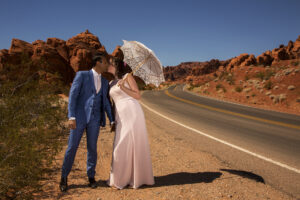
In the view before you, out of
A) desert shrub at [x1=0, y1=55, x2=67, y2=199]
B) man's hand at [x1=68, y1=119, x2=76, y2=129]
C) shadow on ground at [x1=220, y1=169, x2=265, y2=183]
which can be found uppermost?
man's hand at [x1=68, y1=119, x2=76, y2=129]

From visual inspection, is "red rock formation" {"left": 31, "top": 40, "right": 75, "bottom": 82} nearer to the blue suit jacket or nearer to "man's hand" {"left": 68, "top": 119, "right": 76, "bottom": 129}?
the blue suit jacket

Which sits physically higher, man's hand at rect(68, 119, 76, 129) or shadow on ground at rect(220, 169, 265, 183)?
man's hand at rect(68, 119, 76, 129)

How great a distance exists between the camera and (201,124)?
8.52 metres

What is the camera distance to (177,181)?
11.5 ft

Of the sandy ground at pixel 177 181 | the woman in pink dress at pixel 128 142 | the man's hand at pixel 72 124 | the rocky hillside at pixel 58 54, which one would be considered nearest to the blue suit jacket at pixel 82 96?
the man's hand at pixel 72 124

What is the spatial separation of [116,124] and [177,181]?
4.66ft

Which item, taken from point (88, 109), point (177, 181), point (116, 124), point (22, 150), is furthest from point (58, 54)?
point (177, 181)

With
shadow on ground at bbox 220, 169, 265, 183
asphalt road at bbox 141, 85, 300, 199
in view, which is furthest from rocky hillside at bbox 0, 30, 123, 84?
shadow on ground at bbox 220, 169, 265, 183

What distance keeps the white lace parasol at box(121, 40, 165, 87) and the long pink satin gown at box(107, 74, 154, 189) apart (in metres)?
0.76

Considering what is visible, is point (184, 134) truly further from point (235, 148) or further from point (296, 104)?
point (296, 104)

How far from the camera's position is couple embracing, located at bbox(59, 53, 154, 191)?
3.13 m

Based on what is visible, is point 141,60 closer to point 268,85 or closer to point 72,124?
point 72,124

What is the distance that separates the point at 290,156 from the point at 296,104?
13021 mm

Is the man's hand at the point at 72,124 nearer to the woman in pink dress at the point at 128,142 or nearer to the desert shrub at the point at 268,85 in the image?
the woman in pink dress at the point at 128,142
